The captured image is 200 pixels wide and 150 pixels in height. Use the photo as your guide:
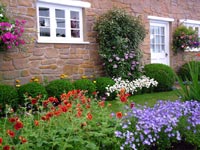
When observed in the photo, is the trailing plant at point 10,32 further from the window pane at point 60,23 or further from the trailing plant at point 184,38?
the trailing plant at point 184,38

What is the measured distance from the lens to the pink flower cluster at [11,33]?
5977mm

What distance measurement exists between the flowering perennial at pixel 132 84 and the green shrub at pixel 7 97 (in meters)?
2.54

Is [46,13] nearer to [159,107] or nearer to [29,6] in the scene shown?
[29,6]

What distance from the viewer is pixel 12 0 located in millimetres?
6789

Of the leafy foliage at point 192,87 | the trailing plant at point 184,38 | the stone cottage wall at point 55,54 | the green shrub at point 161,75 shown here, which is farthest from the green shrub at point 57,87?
the trailing plant at point 184,38

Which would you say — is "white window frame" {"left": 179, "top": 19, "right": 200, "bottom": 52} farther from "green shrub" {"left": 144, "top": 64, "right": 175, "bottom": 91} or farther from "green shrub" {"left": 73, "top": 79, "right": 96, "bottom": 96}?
"green shrub" {"left": 73, "top": 79, "right": 96, "bottom": 96}

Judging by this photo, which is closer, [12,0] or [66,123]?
[66,123]

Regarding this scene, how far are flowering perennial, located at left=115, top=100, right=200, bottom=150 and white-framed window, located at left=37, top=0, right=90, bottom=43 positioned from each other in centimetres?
461

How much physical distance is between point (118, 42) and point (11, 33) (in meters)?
3.17

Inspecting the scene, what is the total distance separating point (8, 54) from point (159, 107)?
4233 millimetres

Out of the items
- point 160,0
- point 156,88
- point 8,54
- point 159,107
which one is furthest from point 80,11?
point 159,107

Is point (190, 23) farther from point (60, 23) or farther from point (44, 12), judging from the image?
point (44, 12)

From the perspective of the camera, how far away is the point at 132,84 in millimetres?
8516

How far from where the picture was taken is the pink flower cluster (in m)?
Answer: 5.98
